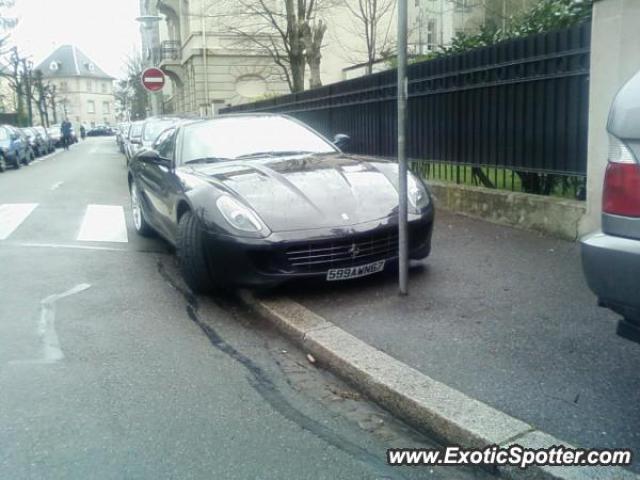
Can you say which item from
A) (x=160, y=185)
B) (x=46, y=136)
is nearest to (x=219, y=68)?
(x=46, y=136)

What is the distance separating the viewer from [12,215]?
10586mm

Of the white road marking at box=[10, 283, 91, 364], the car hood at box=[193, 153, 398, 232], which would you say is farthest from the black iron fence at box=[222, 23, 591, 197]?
the white road marking at box=[10, 283, 91, 364]

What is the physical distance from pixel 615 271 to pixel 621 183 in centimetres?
36

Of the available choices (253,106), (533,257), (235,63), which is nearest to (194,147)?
(533,257)

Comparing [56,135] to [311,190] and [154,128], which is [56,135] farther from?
[311,190]

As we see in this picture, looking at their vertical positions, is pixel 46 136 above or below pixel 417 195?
above

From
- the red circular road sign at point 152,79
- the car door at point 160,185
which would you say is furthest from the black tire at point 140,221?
the red circular road sign at point 152,79

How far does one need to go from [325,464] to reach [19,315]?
3342 millimetres

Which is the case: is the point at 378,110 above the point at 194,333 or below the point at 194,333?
above

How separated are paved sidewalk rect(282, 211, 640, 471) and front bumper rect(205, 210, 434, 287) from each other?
0.29m

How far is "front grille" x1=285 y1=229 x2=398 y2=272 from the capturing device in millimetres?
4930

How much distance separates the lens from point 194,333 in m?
4.72

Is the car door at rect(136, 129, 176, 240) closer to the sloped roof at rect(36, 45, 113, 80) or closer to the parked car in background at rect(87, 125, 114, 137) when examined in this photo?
the parked car in background at rect(87, 125, 114, 137)

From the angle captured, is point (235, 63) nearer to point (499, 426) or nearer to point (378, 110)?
point (378, 110)
